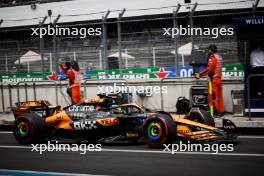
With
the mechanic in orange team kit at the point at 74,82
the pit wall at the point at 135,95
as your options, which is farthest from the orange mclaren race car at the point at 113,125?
the pit wall at the point at 135,95

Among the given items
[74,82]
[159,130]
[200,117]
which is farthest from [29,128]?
[74,82]

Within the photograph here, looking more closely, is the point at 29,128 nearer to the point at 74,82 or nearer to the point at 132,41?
the point at 74,82

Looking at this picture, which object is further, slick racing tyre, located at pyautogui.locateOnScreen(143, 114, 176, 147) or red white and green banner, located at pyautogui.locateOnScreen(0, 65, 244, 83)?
red white and green banner, located at pyautogui.locateOnScreen(0, 65, 244, 83)

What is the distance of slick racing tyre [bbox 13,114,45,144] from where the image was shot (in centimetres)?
1116

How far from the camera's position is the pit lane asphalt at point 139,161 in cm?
809

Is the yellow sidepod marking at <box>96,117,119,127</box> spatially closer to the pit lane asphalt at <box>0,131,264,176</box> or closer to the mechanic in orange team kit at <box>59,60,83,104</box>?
the pit lane asphalt at <box>0,131,264,176</box>

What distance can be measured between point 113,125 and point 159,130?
1.09 metres

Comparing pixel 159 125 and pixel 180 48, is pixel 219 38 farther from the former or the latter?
pixel 159 125

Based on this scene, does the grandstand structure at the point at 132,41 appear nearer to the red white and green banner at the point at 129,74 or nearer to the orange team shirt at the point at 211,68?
the red white and green banner at the point at 129,74

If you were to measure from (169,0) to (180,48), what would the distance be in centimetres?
646

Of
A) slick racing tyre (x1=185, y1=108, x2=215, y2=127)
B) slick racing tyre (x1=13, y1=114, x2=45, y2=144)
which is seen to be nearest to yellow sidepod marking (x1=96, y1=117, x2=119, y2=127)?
slick racing tyre (x1=13, y1=114, x2=45, y2=144)

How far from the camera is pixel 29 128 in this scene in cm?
1125

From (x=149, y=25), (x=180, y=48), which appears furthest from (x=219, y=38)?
(x=149, y=25)

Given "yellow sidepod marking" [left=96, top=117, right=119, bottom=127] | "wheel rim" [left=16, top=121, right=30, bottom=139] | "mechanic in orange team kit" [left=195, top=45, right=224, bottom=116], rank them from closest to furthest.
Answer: "yellow sidepod marking" [left=96, top=117, right=119, bottom=127] < "wheel rim" [left=16, top=121, right=30, bottom=139] < "mechanic in orange team kit" [left=195, top=45, right=224, bottom=116]
